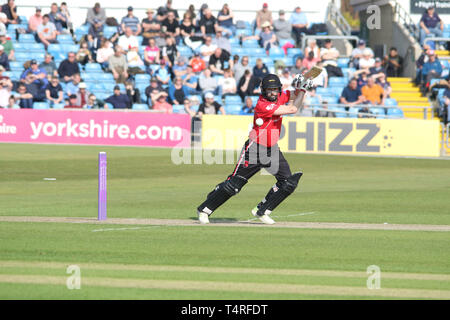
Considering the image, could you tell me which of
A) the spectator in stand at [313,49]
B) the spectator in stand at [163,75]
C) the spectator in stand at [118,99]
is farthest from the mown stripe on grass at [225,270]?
the spectator in stand at [313,49]

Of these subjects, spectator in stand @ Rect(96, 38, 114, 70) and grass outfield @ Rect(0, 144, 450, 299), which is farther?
spectator in stand @ Rect(96, 38, 114, 70)

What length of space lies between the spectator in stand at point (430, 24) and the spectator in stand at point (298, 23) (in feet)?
15.2

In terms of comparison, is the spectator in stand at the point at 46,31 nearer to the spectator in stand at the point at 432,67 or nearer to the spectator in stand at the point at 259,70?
the spectator in stand at the point at 259,70

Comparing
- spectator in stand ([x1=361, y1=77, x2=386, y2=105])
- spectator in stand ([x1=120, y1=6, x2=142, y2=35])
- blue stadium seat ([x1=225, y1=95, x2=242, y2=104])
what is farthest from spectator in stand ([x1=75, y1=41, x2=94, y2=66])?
spectator in stand ([x1=361, y1=77, x2=386, y2=105])

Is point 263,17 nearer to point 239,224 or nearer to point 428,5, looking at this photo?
point 428,5

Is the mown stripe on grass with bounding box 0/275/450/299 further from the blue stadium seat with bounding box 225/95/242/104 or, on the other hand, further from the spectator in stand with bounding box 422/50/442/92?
the spectator in stand with bounding box 422/50/442/92

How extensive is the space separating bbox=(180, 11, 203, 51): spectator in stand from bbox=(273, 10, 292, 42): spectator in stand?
10.4ft

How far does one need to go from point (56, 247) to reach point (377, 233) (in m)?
4.34

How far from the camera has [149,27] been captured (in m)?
36.2

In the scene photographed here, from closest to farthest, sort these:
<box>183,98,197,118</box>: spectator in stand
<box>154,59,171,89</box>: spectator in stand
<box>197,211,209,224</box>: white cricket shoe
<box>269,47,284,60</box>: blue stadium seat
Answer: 1. <box>197,211,209,224</box>: white cricket shoe
2. <box>183,98,197,118</box>: spectator in stand
3. <box>154,59,171,89</box>: spectator in stand
4. <box>269,47,284,60</box>: blue stadium seat

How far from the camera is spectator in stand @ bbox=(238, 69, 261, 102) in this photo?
107 ft

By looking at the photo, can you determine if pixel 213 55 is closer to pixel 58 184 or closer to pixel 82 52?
pixel 82 52

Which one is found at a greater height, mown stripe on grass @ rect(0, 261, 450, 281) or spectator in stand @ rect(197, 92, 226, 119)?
spectator in stand @ rect(197, 92, 226, 119)

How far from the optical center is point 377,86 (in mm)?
31859
